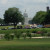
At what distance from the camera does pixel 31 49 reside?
14680mm

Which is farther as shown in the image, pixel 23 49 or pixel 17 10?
pixel 17 10

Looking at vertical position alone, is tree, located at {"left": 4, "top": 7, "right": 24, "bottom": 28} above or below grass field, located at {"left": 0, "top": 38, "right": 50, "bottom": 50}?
above

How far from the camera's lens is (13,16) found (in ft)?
399

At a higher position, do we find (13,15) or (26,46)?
(13,15)

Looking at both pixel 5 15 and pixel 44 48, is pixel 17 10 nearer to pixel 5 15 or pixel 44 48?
pixel 5 15

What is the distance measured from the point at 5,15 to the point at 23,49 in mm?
110652

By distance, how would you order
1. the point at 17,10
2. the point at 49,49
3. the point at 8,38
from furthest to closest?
the point at 17,10, the point at 8,38, the point at 49,49

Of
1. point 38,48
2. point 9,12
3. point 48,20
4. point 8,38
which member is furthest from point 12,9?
point 38,48

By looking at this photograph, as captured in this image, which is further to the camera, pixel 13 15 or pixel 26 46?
pixel 13 15

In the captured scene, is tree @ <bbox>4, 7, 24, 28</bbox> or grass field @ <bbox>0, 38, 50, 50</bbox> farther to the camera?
tree @ <bbox>4, 7, 24, 28</bbox>

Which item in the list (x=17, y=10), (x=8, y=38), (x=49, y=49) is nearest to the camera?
(x=49, y=49)

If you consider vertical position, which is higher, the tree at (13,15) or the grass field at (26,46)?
the tree at (13,15)

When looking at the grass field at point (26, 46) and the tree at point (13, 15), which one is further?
the tree at point (13, 15)

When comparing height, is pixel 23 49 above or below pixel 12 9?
below
